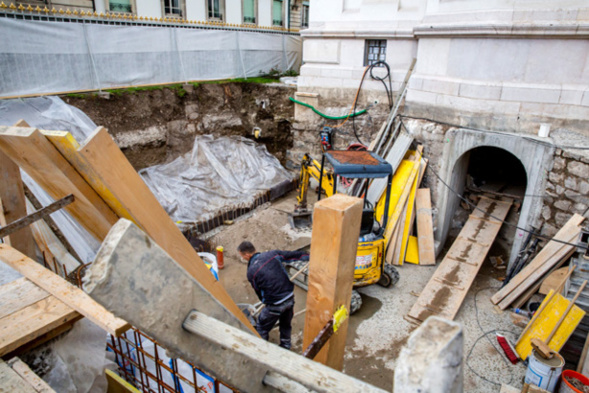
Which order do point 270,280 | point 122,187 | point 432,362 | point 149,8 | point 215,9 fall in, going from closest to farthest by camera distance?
1. point 432,362
2. point 122,187
3. point 270,280
4. point 149,8
5. point 215,9

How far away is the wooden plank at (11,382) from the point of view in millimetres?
1585

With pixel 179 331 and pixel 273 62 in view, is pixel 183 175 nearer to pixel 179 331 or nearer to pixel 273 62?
pixel 273 62

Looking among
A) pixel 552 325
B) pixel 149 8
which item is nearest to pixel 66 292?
pixel 552 325

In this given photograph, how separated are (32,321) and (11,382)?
45cm

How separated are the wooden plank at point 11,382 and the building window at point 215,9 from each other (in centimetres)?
1695

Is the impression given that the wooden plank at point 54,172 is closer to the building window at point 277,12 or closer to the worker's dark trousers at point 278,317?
the worker's dark trousers at point 278,317

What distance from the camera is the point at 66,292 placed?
2248 millimetres

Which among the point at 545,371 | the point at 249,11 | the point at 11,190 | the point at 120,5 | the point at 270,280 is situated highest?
the point at 249,11

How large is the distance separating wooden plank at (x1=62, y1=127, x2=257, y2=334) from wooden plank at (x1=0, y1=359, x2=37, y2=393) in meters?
0.85

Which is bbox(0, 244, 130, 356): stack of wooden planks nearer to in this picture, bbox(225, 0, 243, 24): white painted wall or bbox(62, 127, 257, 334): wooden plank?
bbox(62, 127, 257, 334): wooden plank

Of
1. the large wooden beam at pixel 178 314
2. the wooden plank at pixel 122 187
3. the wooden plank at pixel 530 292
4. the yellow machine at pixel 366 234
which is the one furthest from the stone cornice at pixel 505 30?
the large wooden beam at pixel 178 314

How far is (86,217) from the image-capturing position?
2449mm

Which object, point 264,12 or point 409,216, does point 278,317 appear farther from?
point 264,12

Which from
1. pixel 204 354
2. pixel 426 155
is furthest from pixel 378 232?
pixel 204 354
